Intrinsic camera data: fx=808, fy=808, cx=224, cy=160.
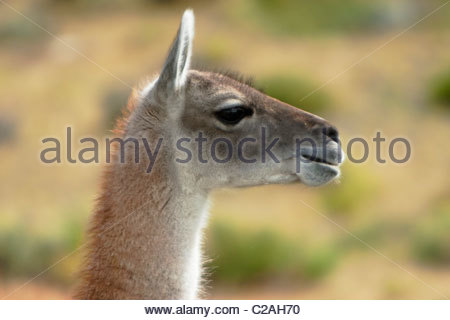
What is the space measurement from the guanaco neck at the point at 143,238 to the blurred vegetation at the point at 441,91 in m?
17.3

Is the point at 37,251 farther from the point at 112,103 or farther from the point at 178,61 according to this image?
the point at 178,61

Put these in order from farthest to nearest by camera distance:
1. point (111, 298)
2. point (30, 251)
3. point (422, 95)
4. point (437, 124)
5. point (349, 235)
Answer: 1. point (422, 95)
2. point (437, 124)
3. point (349, 235)
4. point (30, 251)
5. point (111, 298)

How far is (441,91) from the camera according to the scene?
21.0m

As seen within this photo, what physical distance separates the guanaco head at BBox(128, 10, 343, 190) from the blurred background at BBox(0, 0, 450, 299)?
1.36 meters

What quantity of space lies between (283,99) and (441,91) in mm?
4289

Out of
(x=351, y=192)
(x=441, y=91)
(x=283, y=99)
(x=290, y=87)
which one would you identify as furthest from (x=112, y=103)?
(x=441, y=91)

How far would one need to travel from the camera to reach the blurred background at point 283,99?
1230 cm

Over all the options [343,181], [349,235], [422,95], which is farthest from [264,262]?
[422,95]

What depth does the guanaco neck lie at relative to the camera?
4.45 m

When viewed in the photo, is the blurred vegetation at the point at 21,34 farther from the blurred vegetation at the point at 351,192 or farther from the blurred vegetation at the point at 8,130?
the blurred vegetation at the point at 351,192

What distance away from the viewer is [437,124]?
1967 cm

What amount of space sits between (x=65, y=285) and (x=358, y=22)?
61.9 feet

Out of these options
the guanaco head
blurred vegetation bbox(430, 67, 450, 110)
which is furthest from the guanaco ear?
blurred vegetation bbox(430, 67, 450, 110)
